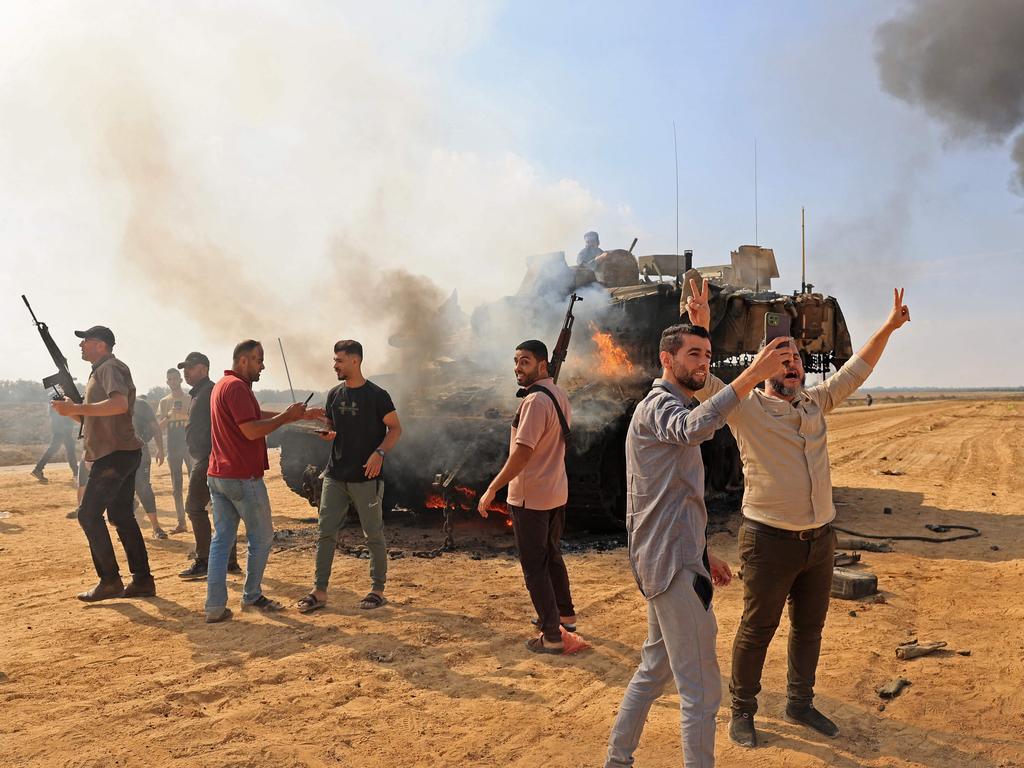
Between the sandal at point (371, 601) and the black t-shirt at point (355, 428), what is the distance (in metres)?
1.01

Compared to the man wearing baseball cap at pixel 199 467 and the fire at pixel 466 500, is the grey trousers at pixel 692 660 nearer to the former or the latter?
the man wearing baseball cap at pixel 199 467

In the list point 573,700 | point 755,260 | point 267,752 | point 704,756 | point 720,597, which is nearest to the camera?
point 704,756

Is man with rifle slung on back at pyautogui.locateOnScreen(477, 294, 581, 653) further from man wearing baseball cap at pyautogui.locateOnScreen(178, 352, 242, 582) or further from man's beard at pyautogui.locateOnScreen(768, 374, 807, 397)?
man wearing baseball cap at pyautogui.locateOnScreen(178, 352, 242, 582)

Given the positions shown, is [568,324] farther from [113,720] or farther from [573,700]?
[113,720]

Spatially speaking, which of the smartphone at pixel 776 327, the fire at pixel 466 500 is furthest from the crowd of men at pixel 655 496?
the fire at pixel 466 500

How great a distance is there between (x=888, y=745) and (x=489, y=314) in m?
9.30

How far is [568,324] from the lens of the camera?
9.05 metres

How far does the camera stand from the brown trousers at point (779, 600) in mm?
3748

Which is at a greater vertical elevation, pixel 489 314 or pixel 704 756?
pixel 489 314

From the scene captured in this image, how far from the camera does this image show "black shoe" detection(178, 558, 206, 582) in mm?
7327

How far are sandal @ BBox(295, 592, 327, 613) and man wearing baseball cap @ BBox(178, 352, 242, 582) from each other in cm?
134

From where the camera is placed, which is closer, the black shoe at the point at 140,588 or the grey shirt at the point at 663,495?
the grey shirt at the point at 663,495

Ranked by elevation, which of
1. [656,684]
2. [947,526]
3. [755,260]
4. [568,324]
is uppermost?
[755,260]

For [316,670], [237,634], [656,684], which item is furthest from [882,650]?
[237,634]
